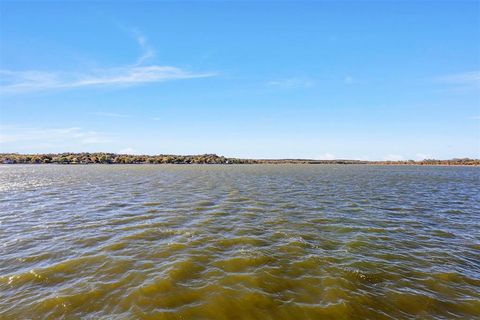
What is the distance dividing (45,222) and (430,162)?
605 ft

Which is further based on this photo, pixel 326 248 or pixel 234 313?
pixel 326 248

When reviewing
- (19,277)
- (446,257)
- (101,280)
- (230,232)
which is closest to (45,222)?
(19,277)

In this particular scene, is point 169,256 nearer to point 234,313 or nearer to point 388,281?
point 234,313

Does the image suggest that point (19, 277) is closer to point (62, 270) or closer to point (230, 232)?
point (62, 270)

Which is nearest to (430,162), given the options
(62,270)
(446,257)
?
(446,257)

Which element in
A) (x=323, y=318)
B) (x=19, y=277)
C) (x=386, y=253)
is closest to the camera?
(x=323, y=318)

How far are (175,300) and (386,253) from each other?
8.34 metres

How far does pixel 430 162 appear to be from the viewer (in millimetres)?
153250

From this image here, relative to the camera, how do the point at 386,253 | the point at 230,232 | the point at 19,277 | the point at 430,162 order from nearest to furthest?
the point at 19,277
the point at 386,253
the point at 230,232
the point at 430,162

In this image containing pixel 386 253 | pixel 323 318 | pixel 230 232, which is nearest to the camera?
pixel 323 318

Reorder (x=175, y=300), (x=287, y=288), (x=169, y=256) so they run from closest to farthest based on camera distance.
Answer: (x=175, y=300) < (x=287, y=288) < (x=169, y=256)

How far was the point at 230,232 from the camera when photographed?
12773 millimetres

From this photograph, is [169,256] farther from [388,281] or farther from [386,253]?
[386,253]

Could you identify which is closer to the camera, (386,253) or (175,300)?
(175,300)
